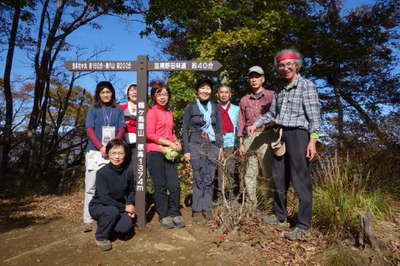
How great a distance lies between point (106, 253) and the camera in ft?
10.00

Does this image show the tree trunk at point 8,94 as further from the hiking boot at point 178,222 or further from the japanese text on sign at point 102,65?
the hiking boot at point 178,222

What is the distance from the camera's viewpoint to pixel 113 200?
10.9 ft

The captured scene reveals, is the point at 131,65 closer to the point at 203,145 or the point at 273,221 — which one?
the point at 203,145

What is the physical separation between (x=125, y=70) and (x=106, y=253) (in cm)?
234

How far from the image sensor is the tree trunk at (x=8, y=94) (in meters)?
8.11

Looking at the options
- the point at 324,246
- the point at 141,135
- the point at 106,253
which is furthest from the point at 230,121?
the point at 106,253

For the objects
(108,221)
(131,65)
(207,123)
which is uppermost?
(131,65)

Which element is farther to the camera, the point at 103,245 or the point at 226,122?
the point at 226,122

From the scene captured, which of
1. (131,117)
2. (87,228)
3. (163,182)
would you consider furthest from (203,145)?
(87,228)

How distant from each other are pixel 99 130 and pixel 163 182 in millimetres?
1144

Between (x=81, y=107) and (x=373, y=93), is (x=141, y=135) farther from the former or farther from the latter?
(x=373, y=93)

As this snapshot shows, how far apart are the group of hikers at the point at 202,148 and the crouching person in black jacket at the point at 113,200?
11 millimetres

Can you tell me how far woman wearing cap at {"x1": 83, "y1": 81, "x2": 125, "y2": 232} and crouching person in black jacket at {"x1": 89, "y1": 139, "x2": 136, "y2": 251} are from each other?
1.18 feet

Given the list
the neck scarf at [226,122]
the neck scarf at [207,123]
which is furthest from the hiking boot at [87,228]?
the neck scarf at [226,122]
